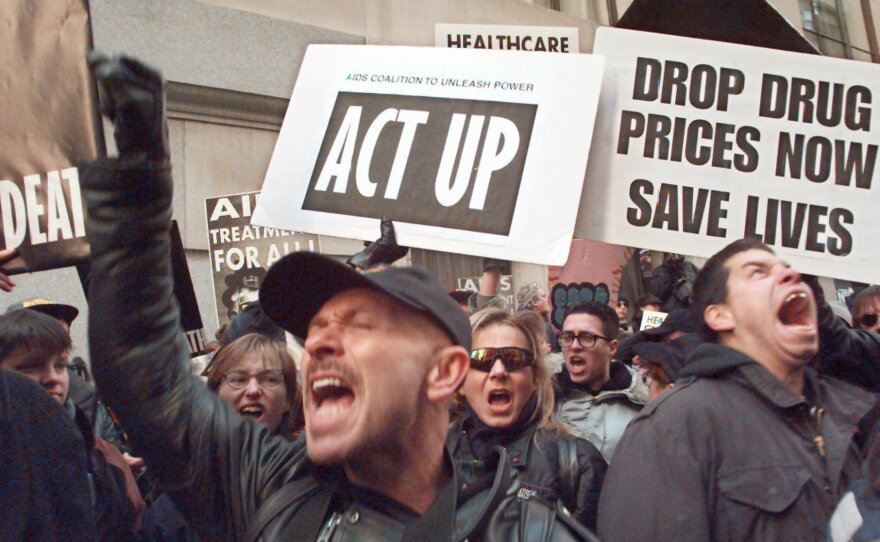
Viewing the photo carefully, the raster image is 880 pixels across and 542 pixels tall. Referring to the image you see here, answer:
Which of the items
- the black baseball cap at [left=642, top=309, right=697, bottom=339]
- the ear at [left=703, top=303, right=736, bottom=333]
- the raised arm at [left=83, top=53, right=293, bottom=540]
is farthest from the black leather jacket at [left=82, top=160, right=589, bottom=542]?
the black baseball cap at [left=642, top=309, right=697, bottom=339]

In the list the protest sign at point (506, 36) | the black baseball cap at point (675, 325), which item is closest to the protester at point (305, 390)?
the black baseball cap at point (675, 325)

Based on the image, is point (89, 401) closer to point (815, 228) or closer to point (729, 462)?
point (729, 462)

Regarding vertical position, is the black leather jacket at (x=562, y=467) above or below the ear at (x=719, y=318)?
below

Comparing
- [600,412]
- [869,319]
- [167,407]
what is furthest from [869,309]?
[167,407]

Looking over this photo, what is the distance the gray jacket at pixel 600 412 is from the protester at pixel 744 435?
3.57 ft

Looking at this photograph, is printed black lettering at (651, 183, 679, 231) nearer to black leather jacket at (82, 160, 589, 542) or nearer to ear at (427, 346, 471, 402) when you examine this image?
ear at (427, 346, 471, 402)

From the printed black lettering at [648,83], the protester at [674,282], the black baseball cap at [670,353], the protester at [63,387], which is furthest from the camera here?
the protester at [674,282]

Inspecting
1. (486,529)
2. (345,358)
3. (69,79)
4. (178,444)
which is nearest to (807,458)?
(486,529)

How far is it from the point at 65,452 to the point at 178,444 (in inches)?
29.8

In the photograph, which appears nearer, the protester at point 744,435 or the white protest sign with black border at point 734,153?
the protester at point 744,435

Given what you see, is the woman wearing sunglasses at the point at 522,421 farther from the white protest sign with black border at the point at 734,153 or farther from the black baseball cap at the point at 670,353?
the black baseball cap at the point at 670,353

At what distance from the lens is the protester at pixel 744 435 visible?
89.3 inches

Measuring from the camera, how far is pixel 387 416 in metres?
1.80

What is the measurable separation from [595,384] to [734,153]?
4.17 ft
